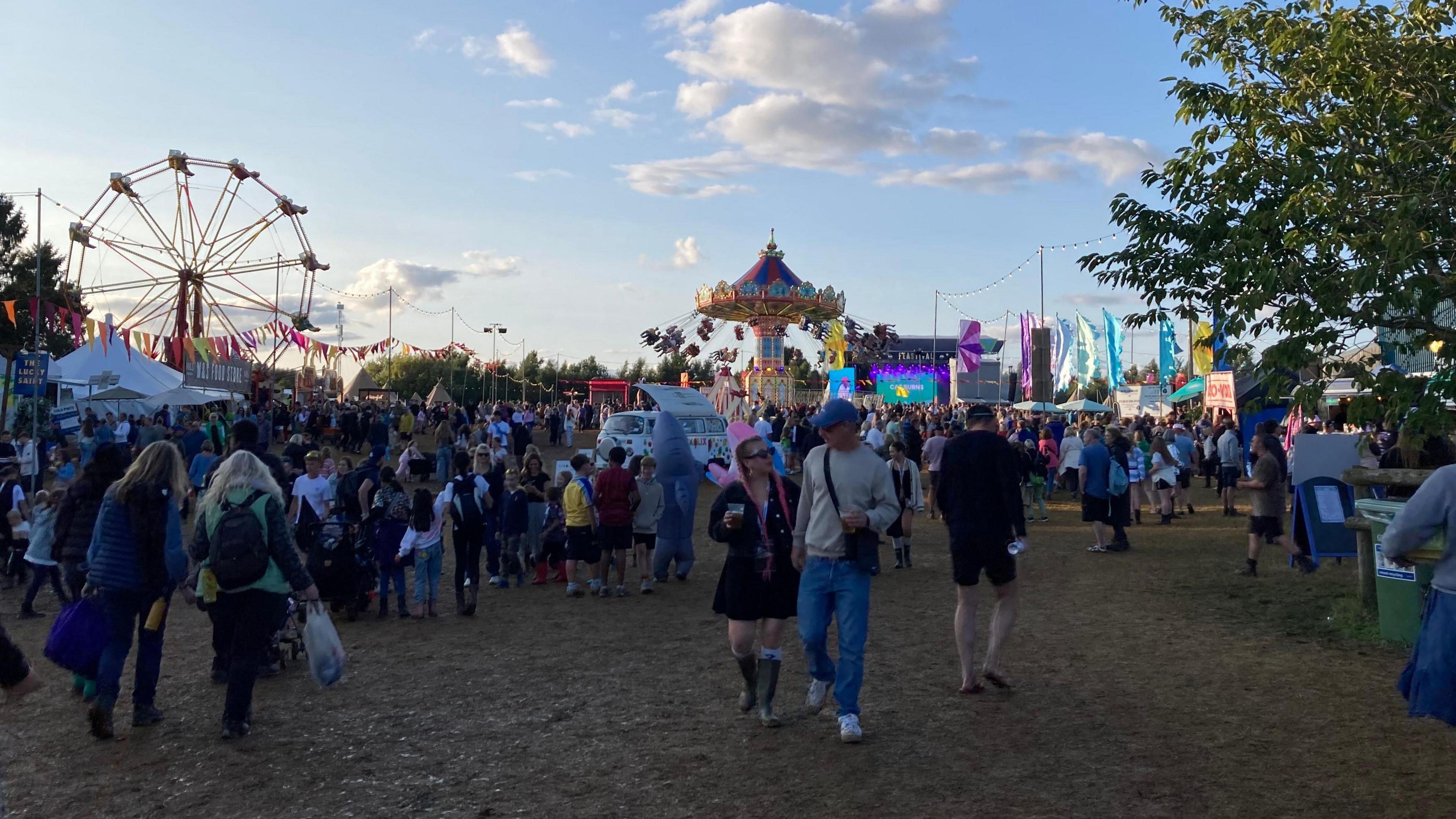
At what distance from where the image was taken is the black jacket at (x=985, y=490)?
6453mm

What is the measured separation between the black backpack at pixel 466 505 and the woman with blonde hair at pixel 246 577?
3.82 metres

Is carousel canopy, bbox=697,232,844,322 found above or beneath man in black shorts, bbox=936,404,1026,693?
above

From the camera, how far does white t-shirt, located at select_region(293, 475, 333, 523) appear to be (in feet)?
34.4

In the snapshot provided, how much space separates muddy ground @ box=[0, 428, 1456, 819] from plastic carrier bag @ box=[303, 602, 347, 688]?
0.36 metres

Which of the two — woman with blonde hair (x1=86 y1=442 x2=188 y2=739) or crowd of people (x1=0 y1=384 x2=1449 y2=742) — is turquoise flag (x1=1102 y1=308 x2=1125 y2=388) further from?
woman with blonde hair (x1=86 y1=442 x2=188 y2=739)

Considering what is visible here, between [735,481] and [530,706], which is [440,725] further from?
[735,481]

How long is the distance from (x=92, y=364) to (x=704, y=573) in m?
24.1

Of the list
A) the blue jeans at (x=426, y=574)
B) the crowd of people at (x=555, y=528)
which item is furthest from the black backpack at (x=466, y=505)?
the blue jeans at (x=426, y=574)

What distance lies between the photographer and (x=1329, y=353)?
24.5 feet

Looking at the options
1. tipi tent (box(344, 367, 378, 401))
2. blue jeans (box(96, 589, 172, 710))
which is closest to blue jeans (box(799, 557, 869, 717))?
blue jeans (box(96, 589, 172, 710))

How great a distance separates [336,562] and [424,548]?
81 cm

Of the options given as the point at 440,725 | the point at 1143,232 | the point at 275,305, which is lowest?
the point at 440,725

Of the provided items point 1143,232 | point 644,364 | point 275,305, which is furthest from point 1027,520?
point 644,364

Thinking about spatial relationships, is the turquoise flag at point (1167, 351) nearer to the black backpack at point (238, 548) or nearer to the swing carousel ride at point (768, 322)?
the swing carousel ride at point (768, 322)
